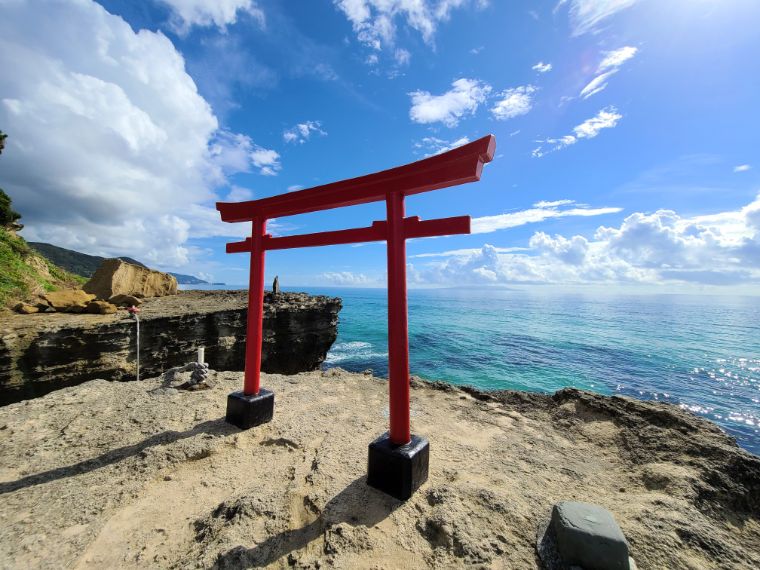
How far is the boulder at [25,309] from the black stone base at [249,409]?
38.6ft

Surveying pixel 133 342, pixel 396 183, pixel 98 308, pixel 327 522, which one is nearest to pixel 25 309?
pixel 98 308

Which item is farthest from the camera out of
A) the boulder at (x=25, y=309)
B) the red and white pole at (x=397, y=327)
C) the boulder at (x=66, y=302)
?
the boulder at (x=66, y=302)

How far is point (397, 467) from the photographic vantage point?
333cm

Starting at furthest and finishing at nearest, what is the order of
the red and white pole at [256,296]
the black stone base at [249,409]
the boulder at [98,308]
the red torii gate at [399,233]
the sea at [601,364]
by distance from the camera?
the sea at [601,364] < the boulder at [98,308] < the red and white pole at [256,296] < the black stone base at [249,409] < the red torii gate at [399,233]

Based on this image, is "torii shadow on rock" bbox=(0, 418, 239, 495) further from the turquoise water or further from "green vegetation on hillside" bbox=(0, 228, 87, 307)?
the turquoise water

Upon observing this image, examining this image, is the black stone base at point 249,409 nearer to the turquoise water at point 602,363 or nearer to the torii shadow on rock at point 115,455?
the torii shadow on rock at point 115,455

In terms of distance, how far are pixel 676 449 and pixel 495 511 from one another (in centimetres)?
355

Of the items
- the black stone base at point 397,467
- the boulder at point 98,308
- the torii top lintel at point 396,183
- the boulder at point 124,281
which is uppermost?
the torii top lintel at point 396,183

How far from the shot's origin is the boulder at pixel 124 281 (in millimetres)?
14609

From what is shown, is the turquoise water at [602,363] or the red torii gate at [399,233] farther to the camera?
the turquoise water at [602,363]

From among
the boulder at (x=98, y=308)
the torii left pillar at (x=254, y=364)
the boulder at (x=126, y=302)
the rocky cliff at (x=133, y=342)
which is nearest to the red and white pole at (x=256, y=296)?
the torii left pillar at (x=254, y=364)

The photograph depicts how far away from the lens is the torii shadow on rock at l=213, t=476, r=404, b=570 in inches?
99.2

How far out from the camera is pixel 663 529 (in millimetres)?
2938

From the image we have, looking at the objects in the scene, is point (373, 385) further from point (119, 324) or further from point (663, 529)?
point (119, 324)
